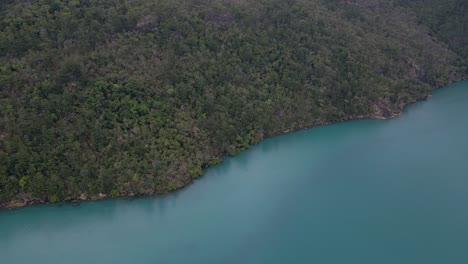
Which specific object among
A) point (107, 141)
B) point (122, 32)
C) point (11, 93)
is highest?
point (122, 32)

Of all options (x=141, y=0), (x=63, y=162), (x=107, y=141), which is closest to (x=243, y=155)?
(x=107, y=141)

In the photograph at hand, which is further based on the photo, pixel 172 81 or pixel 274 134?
pixel 274 134

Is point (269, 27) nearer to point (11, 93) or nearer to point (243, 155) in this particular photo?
point (243, 155)

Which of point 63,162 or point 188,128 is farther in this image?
point 188,128

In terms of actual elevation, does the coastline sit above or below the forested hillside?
below

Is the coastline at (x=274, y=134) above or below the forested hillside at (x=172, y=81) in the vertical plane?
below

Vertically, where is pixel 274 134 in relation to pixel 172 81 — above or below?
below

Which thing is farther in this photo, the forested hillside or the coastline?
the forested hillside

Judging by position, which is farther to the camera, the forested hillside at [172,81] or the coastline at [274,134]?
the forested hillside at [172,81]
